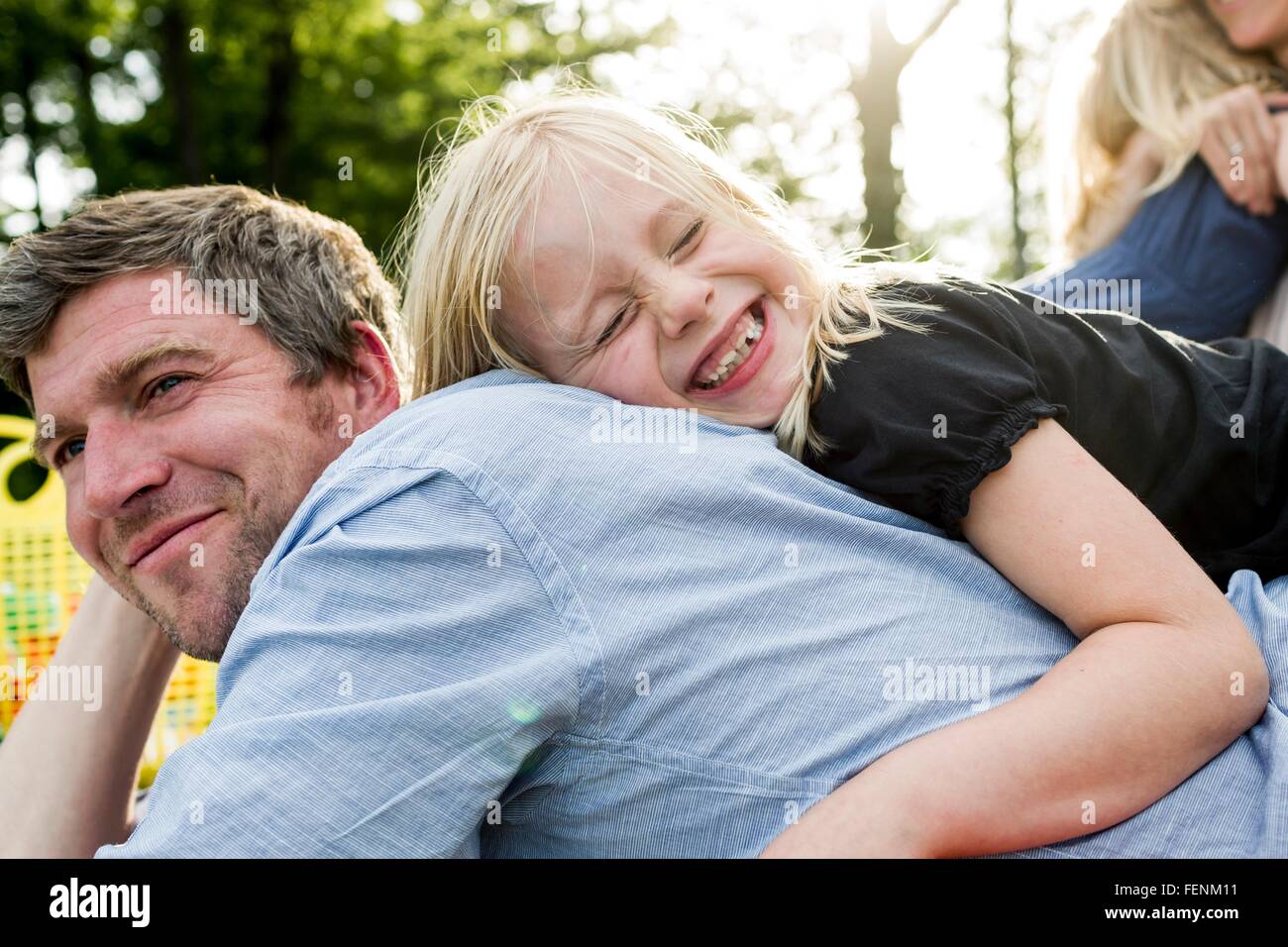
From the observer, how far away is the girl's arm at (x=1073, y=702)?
4.75 ft

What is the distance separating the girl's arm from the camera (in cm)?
145

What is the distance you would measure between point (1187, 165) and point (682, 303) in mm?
2095

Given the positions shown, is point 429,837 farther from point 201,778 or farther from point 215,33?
point 215,33

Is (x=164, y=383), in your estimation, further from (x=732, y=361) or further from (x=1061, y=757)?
(x=1061, y=757)

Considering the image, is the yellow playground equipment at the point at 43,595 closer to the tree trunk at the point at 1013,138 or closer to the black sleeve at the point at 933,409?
the black sleeve at the point at 933,409

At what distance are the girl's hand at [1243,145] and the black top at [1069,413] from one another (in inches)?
40.7

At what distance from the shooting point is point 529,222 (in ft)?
6.73

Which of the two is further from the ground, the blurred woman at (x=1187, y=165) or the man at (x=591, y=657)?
the blurred woman at (x=1187, y=165)
